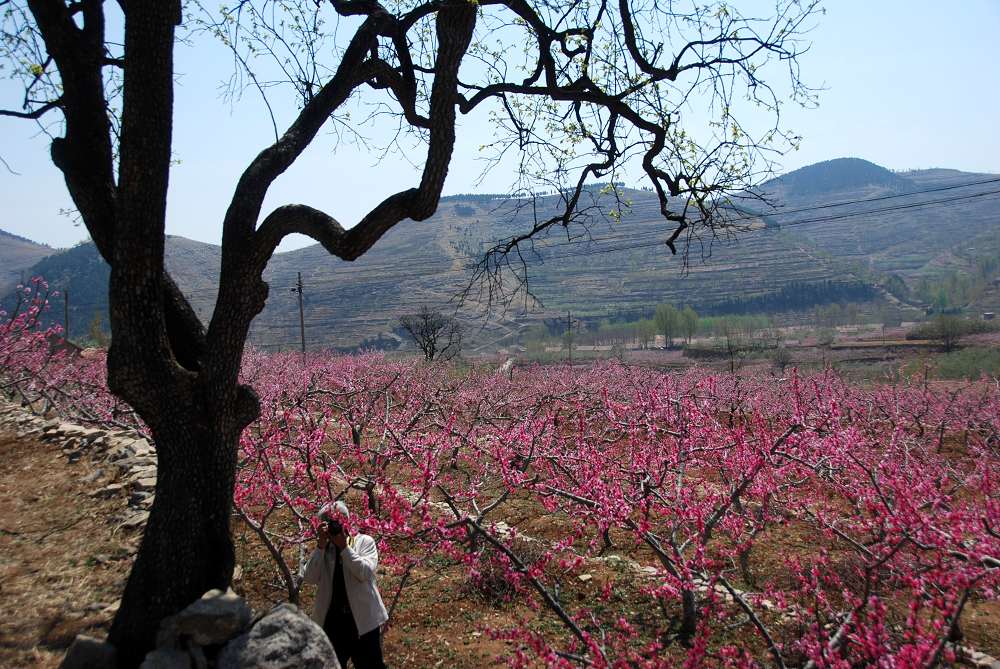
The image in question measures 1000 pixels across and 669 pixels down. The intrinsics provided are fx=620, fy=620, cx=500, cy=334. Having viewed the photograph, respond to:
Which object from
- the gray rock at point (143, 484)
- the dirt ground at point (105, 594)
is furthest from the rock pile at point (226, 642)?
the gray rock at point (143, 484)

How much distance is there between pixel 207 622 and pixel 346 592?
0.87 metres

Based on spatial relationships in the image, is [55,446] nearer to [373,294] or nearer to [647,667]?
[647,667]

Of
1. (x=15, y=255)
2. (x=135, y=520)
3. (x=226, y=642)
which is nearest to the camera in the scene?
(x=226, y=642)

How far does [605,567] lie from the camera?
19.8 feet

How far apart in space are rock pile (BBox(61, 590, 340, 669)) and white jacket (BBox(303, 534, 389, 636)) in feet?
1.43

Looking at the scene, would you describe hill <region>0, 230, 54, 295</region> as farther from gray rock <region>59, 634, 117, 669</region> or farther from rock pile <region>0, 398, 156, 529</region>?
gray rock <region>59, 634, 117, 669</region>

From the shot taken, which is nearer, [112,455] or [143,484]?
[143,484]

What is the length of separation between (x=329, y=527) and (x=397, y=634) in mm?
1364

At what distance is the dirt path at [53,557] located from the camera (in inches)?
164

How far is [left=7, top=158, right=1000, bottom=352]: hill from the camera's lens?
256ft

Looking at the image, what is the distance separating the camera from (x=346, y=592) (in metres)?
3.94

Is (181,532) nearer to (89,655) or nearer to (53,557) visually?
(89,655)

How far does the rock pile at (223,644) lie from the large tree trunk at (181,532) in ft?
0.41

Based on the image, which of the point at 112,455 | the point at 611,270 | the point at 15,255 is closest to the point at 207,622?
the point at 112,455
